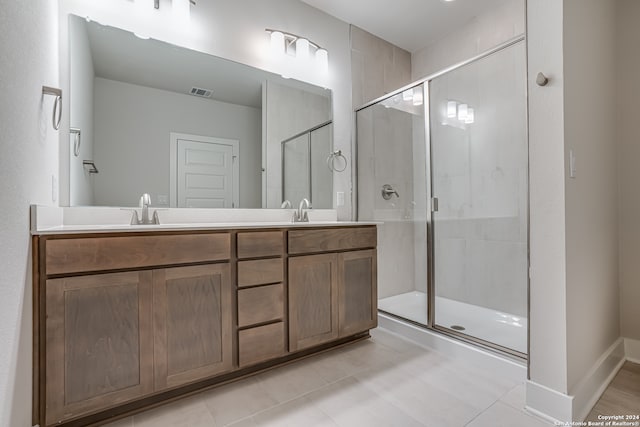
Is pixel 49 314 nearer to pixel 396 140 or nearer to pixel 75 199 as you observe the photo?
pixel 75 199

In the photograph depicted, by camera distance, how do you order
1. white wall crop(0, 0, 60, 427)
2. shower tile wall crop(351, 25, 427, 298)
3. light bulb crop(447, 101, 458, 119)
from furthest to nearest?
shower tile wall crop(351, 25, 427, 298) → light bulb crop(447, 101, 458, 119) → white wall crop(0, 0, 60, 427)

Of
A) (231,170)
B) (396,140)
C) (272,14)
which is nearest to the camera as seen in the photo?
(231,170)

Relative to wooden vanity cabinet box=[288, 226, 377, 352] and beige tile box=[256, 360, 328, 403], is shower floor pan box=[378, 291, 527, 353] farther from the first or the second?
beige tile box=[256, 360, 328, 403]

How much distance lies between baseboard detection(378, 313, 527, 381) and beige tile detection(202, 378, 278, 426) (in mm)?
1151

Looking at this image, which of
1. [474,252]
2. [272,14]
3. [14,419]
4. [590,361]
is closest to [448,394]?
[590,361]

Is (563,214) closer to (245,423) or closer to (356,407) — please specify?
(356,407)

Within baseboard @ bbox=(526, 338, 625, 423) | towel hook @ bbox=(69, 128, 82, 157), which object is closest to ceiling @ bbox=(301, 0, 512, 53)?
towel hook @ bbox=(69, 128, 82, 157)

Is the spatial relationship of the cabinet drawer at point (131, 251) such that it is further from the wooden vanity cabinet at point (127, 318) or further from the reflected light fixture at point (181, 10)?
the reflected light fixture at point (181, 10)

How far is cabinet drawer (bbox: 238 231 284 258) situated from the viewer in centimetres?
164

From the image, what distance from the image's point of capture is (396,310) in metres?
2.64

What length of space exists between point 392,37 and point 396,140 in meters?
1.01

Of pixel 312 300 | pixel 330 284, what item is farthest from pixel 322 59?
pixel 312 300

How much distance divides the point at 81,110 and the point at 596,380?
298 cm

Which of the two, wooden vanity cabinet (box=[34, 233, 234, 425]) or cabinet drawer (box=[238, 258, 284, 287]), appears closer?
wooden vanity cabinet (box=[34, 233, 234, 425])
